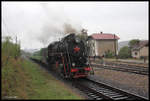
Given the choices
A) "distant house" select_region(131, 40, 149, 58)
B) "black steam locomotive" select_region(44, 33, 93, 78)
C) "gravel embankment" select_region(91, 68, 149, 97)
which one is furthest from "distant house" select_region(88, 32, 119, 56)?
"black steam locomotive" select_region(44, 33, 93, 78)

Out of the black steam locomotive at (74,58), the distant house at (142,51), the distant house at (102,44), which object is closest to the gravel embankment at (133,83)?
the black steam locomotive at (74,58)

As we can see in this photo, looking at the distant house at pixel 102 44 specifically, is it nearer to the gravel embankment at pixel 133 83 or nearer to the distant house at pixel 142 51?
the distant house at pixel 142 51

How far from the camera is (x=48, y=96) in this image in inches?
311

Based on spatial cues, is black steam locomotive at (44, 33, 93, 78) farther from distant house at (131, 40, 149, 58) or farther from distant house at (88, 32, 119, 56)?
distant house at (88, 32, 119, 56)

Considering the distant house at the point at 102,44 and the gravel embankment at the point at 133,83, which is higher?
the distant house at the point at 102,44

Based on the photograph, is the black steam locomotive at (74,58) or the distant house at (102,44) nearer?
the black steam locomotive at (74,58)

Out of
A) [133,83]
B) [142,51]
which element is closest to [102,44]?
[142,51]

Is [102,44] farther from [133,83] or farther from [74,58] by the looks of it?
[133,83]

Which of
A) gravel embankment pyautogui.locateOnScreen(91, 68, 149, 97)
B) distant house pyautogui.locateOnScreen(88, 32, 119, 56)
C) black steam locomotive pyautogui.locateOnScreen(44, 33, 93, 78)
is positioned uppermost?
distant house pyautogui.locateOnScreen(88, 32, 119, 56)

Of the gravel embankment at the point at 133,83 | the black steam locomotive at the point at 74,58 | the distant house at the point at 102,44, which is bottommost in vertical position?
the gravel embankment at the point at 133,83

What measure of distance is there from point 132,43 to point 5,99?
182ft

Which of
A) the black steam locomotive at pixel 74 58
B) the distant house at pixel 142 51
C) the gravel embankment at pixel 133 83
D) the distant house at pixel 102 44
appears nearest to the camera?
the gravel embankment at pixel 133 83

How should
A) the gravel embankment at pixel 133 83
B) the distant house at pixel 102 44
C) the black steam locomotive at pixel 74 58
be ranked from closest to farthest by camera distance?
the gravel embankment at pixel 133 83 → the black steam locomotive at pixel 74 58 → the distant house at pixel 102 44

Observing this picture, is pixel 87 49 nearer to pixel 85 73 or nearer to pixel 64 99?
pixel 85 73
